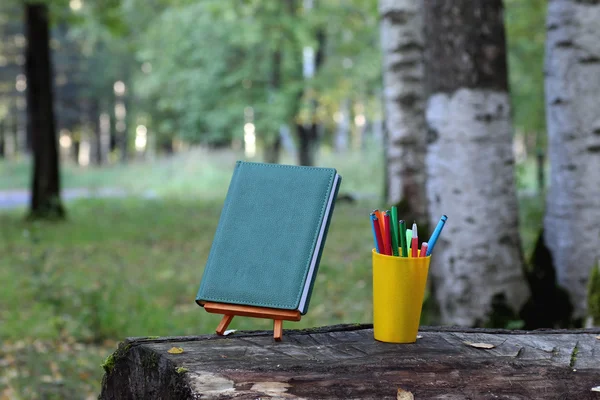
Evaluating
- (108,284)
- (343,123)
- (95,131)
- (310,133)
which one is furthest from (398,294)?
(95,131)

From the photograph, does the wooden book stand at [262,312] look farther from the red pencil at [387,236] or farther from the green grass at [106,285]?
the green grass at [106,285]

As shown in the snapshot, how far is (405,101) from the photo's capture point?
21.9 ft

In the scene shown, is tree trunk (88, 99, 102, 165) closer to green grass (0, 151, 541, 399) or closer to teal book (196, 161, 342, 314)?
green grass (0, 151, 541, 399)

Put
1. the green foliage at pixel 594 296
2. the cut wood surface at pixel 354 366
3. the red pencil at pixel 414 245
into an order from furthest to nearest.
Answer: the green foliage at pixel 594 296, the red pencil at pixel 414 245, the cut wood surface at pixel 354 366

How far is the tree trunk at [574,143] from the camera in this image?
436 centimetres

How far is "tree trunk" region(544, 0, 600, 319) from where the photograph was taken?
4.36 metres

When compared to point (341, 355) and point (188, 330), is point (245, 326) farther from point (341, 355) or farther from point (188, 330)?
point (341, 355)

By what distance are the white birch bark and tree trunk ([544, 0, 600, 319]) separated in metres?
0.38

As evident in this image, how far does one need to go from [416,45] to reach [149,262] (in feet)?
14.4

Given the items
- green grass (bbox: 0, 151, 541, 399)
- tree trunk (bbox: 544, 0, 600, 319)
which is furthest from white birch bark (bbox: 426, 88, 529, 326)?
green grass (bbox: 0, 151, 541, 399)

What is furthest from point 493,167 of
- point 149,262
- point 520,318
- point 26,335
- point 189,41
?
point 189,41

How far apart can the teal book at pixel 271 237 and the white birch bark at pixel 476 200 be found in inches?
82.0

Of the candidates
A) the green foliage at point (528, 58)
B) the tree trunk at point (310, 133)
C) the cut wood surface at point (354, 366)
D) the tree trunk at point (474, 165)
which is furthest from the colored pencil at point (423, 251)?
the tree trunk at point (310, 133)

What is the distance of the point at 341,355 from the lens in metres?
→ 2.08
